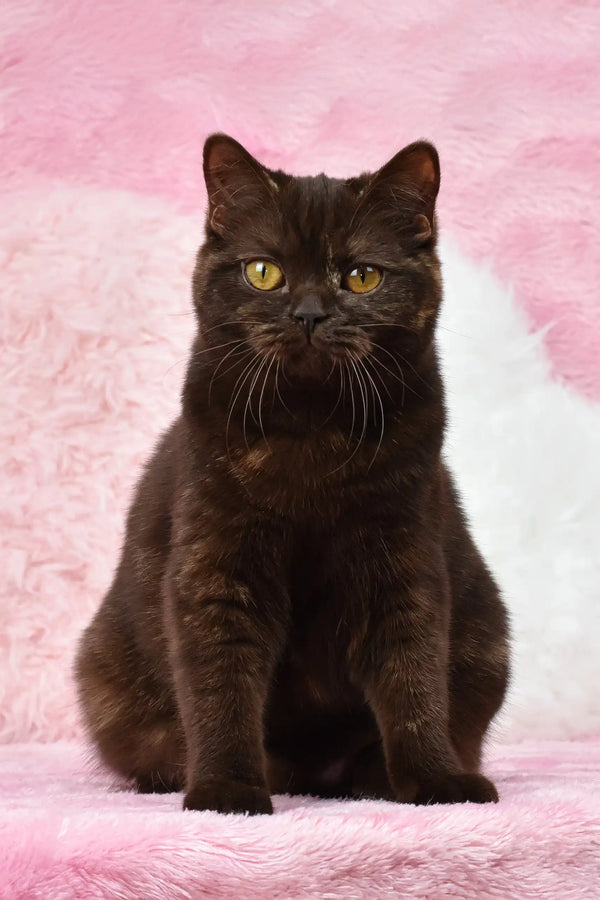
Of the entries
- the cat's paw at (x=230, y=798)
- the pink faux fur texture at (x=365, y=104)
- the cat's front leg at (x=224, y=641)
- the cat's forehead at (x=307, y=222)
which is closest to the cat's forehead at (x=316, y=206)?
the cat's forehead at (x=307, y=222)

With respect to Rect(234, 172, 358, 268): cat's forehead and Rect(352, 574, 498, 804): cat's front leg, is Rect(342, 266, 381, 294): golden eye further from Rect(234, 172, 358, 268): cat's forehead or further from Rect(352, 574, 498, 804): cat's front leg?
Rect(352, 574, 498, 804): cat's front leg

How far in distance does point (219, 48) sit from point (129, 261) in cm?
47

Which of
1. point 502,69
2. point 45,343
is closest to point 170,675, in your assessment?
point 45,343

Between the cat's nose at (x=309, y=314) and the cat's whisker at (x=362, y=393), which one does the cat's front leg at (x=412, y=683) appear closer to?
the cat's whisker at (x=362, y=393)

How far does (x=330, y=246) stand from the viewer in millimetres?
1591

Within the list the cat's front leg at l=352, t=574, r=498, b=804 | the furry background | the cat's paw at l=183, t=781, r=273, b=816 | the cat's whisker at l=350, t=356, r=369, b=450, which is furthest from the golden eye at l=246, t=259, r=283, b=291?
the furry background

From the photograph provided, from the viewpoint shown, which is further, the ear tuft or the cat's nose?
the ear tuft

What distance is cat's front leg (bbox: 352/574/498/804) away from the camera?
61.6 inches

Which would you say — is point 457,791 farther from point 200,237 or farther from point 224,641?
point 200,237

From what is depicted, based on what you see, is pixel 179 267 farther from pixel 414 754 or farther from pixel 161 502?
pixel 414 754

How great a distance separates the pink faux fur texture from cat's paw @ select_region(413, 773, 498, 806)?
1282 mm

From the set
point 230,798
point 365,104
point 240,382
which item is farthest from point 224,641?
point 365,104

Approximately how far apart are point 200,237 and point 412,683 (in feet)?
4.14

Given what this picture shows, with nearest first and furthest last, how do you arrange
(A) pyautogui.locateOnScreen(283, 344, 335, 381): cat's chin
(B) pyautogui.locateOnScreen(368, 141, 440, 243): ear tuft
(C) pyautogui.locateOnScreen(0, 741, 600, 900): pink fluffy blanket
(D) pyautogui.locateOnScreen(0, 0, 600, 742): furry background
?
(C) pyautogui.locateOnScreen(0, 741, 600, 900): pink fluffy blanket, (A) pyautogui.locateOnScreen(283, 344, 335, 381): cat's chin, (B) pyautogui.locateOnScreen(368, 141, 440, 243): ear tuft, (D) pyautogui.locateOnScreen(0, 0, 600, 742): furry background
